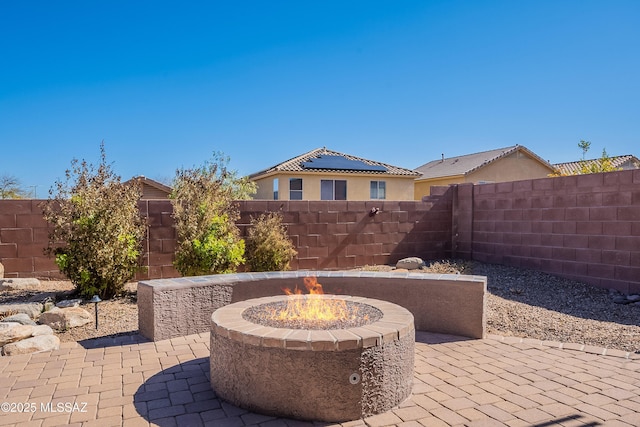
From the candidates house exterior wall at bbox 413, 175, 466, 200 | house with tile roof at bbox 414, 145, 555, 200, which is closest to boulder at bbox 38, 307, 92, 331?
house with tile roof at bbox 414, 145, 555, 200

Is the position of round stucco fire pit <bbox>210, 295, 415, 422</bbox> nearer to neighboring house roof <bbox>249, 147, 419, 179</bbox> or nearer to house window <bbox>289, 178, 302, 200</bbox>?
neighboring house roof <bbox>249, 147, 419, 179</bbox>

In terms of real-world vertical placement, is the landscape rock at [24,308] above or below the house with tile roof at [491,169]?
below

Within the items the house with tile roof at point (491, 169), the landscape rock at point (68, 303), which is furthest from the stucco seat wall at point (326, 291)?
the house with tile roof at point (491, 169)

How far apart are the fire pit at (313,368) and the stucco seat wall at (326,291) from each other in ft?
5.43

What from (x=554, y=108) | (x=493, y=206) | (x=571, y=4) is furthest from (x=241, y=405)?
(x=554, y=108)

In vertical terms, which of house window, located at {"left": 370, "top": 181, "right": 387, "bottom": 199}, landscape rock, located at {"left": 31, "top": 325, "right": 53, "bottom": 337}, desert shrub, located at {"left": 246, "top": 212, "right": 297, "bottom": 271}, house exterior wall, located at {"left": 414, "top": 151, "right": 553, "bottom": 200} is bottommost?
landscape rock, located at {"left": 31, "top": 325, "right": 53, "bottom": 337}

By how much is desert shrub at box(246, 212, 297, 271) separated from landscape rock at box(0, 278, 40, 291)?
11.7 feet

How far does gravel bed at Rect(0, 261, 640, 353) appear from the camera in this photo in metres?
5.22

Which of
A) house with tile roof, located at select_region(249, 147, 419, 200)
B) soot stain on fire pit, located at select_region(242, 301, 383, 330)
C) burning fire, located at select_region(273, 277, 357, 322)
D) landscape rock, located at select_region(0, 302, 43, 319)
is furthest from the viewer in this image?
house with tile roof, located at select_region(249, 147, 419, 200)

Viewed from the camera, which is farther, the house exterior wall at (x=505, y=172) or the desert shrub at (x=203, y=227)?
the house exterior wall at (x=505, y=172)

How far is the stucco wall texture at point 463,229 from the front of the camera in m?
7.21

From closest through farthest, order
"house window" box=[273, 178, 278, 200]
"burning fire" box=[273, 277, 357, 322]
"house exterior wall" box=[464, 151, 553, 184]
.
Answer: "burning fire" box=[273, 277, 357, 322] < "house window" box=[273, 178, 278, 200] < "house exterior wall" box=[464, 151, 553, 184]

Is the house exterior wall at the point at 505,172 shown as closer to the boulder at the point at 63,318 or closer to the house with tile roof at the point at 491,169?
the house with tile roof at the point at 491,169

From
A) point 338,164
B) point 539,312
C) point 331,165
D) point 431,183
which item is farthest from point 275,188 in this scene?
point 539,312
